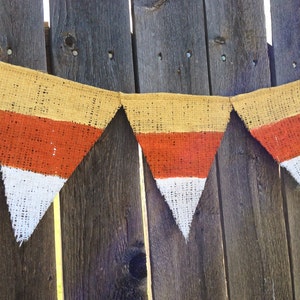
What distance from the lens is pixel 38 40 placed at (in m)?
1.37

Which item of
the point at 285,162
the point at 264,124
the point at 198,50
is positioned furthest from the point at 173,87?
the point at 285,162

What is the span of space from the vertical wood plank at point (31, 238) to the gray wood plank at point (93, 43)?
0.05 metres

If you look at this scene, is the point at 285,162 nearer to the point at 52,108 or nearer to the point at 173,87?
the point at 173,87

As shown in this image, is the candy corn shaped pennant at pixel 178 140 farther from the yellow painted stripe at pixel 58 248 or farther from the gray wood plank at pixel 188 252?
the yellow painted stripe at pixel 58 248

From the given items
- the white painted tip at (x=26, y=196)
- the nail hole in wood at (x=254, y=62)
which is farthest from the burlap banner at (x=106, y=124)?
the nail hole in wood at (x=254, y=62)

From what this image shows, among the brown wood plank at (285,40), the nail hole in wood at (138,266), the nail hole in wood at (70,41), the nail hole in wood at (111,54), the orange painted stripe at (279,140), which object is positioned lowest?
the nail hole in wood at (138,266)

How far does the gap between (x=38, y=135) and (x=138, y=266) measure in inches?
18.7

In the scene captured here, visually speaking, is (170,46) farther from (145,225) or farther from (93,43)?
(145,225)

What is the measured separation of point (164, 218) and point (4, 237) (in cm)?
46

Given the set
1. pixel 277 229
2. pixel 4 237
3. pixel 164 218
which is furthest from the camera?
pixel 277 229

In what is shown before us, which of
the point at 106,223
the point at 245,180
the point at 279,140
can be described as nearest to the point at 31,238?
the point at 106,223

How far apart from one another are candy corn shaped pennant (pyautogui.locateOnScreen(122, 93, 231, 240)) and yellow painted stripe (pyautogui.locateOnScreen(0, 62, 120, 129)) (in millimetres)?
75

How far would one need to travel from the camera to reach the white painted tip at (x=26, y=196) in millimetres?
1284

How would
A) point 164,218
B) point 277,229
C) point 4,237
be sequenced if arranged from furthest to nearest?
point 277,229 < point 164,218 < point 4,237
